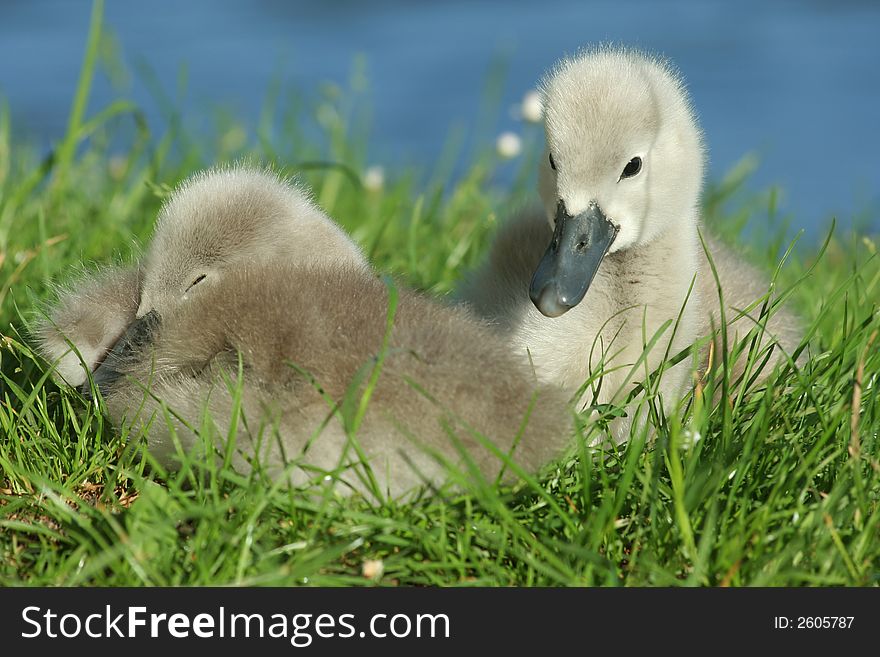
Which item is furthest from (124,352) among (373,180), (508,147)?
(373,180)

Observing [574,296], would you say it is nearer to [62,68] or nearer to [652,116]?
[652,116]

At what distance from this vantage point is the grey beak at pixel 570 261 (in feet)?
9.54

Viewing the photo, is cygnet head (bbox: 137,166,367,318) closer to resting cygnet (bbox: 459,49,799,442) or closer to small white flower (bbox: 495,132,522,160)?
resting cygnet (bbox: 459,49,799,442)

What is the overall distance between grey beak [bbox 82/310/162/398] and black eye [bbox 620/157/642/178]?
128 centimetres

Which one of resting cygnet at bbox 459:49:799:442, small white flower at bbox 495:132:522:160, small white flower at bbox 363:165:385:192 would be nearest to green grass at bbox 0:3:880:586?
resting cygnet at bbox 459:49:799:442

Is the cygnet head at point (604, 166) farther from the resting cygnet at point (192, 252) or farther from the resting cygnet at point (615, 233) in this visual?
the resting cygnet at point (192, 252)

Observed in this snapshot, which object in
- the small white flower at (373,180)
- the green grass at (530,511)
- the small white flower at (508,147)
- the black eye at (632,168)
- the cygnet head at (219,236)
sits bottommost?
the green grass at (530,511)

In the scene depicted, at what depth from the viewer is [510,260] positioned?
12.0ft

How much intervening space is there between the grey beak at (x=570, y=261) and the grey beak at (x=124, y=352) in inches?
38.7

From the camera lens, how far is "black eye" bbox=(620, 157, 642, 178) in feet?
10.00

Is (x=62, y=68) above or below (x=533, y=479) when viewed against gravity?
above

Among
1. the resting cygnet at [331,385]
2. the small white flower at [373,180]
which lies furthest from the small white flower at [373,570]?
the small white flower at [373,180]
